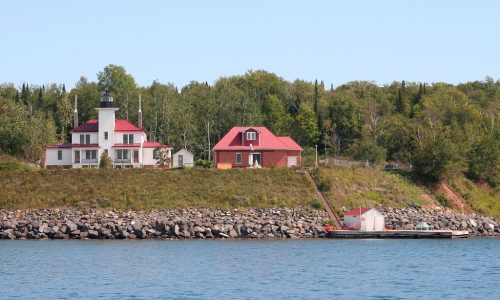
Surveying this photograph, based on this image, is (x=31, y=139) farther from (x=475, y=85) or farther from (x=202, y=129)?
(x=475, y=85)

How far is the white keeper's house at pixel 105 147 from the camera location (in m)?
94.8

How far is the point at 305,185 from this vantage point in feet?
278

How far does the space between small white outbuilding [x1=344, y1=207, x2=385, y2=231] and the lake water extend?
3834 mm

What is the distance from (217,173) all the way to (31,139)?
33.9 meters

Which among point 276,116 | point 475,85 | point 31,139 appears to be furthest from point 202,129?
point 475,85

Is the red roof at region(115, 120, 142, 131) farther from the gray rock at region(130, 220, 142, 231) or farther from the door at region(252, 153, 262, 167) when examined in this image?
the gray rock at region(130, 220, 142, 231)


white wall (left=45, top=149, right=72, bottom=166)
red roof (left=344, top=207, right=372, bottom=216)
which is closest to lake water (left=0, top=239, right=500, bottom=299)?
red roof (left=344, top=207, right=372, bottom=216)

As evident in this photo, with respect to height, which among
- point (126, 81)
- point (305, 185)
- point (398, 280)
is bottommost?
point (398, 280)

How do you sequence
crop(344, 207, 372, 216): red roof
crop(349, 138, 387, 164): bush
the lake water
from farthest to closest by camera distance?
crop(349, 138, 387, 164): bush → crop(344, 207, 372, 216): red roof → the lake water

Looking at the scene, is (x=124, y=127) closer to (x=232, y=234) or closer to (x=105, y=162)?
(x=105, y=162)

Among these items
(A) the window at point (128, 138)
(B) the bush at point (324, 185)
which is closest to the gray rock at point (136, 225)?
(B) the bush at point (324, 185)

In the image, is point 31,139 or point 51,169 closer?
point 51,169

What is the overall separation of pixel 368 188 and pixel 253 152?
12.9m

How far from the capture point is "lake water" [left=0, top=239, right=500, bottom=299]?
4622 cm
